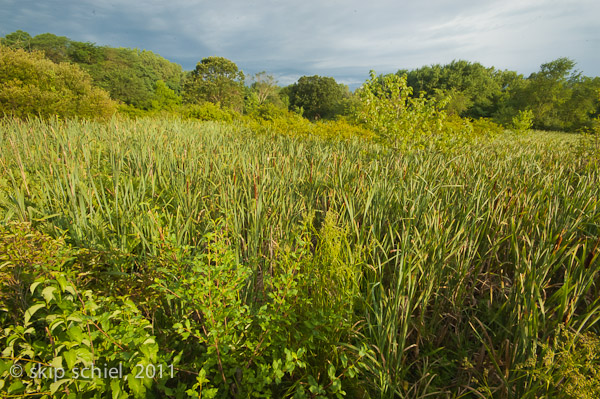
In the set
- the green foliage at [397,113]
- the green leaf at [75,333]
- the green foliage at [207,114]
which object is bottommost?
the green leaf at [75,333]

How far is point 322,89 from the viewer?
49.4m

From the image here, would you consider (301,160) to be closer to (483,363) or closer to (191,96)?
(483,363)

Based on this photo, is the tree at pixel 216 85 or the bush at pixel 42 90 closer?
the bush at pixel 42 90

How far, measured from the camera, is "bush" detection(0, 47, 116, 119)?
766 cm

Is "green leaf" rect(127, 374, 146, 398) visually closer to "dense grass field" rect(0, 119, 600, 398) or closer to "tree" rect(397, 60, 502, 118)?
"dense grass field" rect(0, 119, 600, 398)

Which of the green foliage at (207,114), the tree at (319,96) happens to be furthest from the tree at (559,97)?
the green foliage at (207,114)

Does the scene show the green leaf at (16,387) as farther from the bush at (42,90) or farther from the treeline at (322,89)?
the treeline at (322,89)

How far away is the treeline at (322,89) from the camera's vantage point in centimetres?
2794

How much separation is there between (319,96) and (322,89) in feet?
4.53

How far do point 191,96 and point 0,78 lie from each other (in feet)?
89.8

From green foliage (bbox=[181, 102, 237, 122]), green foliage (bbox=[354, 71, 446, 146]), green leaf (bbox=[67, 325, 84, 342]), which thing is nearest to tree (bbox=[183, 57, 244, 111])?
green foliage (bbox=[181, 102, 237, 122])

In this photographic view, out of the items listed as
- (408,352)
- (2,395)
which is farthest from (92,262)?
(408,352)

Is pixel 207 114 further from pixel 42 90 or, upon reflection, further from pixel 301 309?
pixel 301 309

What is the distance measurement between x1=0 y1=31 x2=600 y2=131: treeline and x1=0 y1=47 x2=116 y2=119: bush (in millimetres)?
4277
